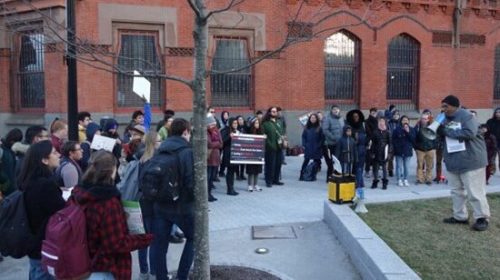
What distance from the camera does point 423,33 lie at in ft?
68.7

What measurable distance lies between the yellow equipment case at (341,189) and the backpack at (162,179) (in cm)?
393

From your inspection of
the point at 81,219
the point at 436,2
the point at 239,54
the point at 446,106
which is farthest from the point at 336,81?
the point at 81,219

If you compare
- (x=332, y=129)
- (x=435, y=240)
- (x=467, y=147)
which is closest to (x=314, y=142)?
(x=332, y=129)

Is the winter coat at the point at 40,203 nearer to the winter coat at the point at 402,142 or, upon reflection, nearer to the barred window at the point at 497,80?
the winter coat at the point at 402,142

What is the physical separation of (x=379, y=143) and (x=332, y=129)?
4.46ft

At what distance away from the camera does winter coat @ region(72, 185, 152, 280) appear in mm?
4164

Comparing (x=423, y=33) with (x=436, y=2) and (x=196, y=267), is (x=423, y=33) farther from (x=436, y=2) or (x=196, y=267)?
(x=196, y=267)

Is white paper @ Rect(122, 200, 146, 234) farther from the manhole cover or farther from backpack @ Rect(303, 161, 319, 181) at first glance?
backpack @ Rect(303, 161, 319, 181)

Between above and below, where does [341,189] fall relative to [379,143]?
below

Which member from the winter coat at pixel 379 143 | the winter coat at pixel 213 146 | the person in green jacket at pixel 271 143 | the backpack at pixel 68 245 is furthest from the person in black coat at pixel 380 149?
the backpack at pixel 68 245

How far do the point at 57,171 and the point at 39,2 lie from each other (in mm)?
12061

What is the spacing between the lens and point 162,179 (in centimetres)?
569

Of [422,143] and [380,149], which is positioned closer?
[380,149]

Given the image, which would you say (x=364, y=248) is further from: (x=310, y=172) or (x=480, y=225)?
(x=310, y=172)
